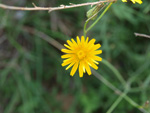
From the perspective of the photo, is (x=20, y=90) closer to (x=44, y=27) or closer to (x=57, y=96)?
(x=57, y=96)

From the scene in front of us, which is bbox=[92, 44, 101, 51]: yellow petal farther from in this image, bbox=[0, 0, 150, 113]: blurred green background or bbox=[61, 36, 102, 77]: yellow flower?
bbox=[0, 0, 150, 113]: blurred green background

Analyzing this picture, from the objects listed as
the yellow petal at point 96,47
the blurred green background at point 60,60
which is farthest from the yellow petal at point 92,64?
the blurred green background at point 60,60

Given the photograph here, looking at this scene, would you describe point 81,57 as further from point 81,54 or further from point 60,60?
point 60,60

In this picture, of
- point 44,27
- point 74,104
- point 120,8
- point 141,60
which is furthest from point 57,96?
point 120,8

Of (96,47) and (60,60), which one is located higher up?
(60,60)

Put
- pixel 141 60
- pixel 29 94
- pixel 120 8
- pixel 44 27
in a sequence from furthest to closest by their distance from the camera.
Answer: pixel 44 27
pixel 29 94
pixel 141 60
pixel 120 8

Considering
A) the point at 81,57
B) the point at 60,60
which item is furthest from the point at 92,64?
the point at 60,60

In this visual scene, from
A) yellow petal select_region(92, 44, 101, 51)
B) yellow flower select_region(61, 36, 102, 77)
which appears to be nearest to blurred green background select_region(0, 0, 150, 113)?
yellow flower select_region(61, 36, 102, 77)

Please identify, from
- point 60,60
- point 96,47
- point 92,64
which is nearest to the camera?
point 96,47
